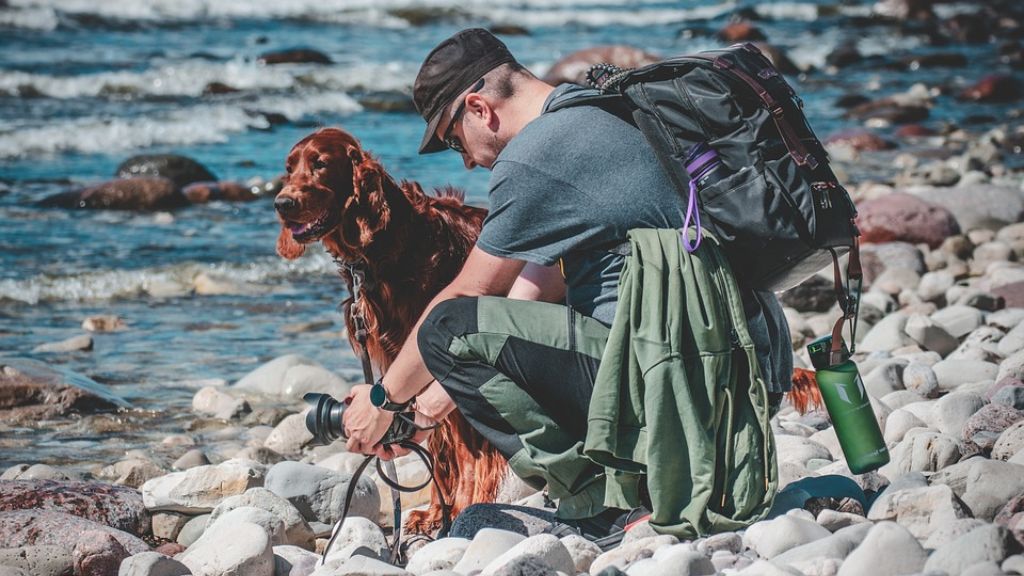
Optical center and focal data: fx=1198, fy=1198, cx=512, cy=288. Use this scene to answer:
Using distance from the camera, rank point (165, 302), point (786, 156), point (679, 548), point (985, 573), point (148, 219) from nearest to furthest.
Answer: point (985, 573), point (679, 548), point (786, 156), point (165, 302), point (148, 219)

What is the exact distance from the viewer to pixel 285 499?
166 inches

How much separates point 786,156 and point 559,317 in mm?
772

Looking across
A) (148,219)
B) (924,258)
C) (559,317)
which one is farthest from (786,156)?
(148,219)

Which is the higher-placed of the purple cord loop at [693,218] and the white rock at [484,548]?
the purple cord loop at [693,218]

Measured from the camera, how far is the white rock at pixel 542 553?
10.00ft

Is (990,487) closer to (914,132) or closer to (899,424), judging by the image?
(899,424)

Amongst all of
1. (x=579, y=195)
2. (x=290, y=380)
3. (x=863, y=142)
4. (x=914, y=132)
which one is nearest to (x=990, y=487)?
(x=579, y=195)

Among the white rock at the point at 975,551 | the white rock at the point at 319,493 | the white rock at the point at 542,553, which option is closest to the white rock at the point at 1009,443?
the white rock at the point at 975,551

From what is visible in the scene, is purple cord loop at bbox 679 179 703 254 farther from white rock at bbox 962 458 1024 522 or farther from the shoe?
white rock at bbox 962 458 1024 522

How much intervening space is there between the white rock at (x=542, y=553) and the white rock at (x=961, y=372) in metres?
2.72

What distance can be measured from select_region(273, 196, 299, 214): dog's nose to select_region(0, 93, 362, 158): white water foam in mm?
10411

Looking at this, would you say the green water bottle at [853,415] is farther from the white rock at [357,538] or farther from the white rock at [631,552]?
the white rock at [357,538]

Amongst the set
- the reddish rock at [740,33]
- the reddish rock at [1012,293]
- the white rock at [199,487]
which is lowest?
the reddish rock at [740,33]

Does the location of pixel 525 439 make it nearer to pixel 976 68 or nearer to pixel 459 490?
pixel 459 490
